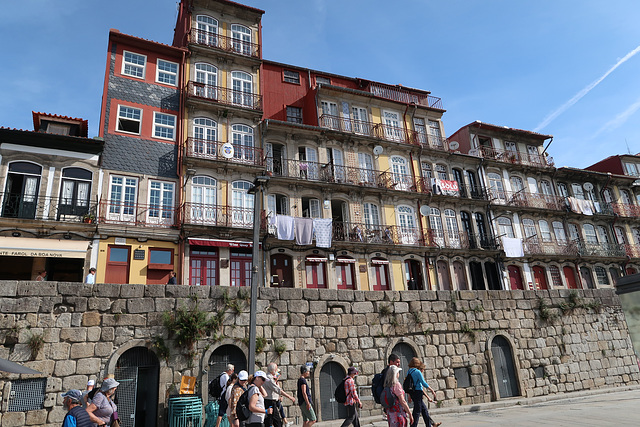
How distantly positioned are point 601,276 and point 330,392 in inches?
900

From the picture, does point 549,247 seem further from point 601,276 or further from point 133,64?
point 133,64

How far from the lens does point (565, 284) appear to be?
25656mm

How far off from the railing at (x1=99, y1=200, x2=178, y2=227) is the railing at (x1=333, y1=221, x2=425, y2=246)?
730 centimetres

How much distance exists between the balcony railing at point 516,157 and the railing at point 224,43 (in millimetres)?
14592

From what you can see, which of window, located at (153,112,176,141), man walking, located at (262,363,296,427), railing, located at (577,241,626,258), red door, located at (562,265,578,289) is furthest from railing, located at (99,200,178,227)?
railing, located at (577,241,626,258)

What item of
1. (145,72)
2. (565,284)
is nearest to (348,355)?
(145,72)

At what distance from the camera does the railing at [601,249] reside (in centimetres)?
2699

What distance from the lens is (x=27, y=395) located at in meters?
9.38

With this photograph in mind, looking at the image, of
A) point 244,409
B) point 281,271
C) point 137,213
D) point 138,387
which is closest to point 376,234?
point 281,271

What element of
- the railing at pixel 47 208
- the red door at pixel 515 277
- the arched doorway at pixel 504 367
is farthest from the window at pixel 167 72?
the red door at pixel 515 277

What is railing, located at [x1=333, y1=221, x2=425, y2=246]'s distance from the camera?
20.4 metres

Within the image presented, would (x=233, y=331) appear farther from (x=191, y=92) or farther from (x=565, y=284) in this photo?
(x=565, y=284)

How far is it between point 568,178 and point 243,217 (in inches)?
882

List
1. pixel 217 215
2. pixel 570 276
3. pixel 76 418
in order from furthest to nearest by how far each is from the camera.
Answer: pixel 570 276
pixel 217 215
pixel 76 418
